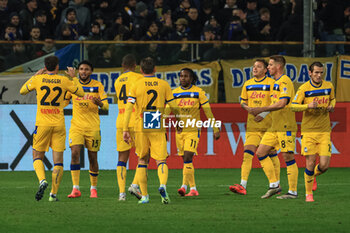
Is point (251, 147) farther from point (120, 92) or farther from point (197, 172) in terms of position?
point (197, 172)

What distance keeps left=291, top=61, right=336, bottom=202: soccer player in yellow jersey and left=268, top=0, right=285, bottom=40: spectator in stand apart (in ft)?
32.5

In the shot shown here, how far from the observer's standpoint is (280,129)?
11883 mm

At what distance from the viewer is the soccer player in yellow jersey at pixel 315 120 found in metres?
11.2

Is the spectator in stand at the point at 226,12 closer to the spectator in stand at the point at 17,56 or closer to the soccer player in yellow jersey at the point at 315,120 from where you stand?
the spectator in stand at the point at 17,56

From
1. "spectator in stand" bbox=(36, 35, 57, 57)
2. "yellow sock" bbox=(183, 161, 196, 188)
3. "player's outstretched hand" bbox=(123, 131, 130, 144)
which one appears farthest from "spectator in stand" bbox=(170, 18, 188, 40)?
"player's outstretched hand" bbox=(123, 131, 130, 144)

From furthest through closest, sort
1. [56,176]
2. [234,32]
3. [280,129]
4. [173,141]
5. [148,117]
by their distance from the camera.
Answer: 1. [234,32]
2. [173,141]
3. [280,129]
4. [56,176]
5. [148,117]

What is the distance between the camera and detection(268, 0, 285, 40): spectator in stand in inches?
838

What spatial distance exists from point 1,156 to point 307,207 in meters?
8.80

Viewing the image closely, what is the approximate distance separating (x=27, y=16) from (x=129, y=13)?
2.82 m

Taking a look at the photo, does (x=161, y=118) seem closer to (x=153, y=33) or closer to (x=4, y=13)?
(x=153, y=33)

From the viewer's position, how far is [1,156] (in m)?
17.1

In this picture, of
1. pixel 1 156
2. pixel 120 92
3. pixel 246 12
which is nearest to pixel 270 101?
pixel 120 92

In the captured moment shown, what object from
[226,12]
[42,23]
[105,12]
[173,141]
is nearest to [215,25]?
[226,12]

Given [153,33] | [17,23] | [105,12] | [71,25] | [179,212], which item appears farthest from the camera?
[105,12]
